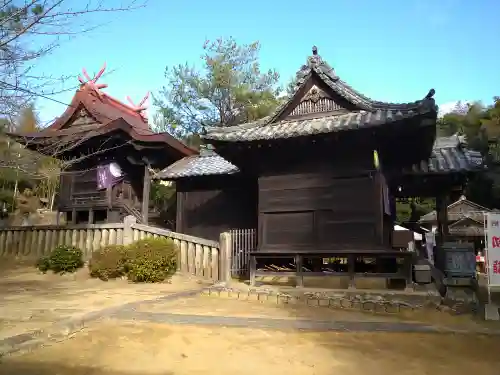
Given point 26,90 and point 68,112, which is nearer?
point 26,90

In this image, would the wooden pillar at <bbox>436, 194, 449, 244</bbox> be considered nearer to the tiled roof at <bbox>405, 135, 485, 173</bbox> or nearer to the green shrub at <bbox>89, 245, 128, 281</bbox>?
the tiled roof at <bbox>405, 135, 485, 173</bbox>

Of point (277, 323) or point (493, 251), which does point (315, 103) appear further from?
point (277, 323)

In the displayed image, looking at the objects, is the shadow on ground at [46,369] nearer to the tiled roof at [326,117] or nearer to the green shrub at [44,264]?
the tiled roof at [326,117]

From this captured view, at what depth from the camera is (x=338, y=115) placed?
11438 mm

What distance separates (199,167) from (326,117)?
6450 millimetres

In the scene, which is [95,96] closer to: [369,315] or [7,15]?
[7,15]

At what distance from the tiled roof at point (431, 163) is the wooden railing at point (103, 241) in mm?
3087

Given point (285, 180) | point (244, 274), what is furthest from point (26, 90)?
point (244, 274)

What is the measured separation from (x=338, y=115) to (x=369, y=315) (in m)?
6.03

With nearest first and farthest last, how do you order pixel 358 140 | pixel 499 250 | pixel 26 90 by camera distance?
pixel 26 90 → pixel 499 250 → pixel 358 140

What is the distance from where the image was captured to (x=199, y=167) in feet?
53.2

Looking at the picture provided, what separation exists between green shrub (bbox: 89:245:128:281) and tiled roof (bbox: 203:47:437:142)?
4600mm

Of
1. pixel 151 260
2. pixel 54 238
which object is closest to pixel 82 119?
pixel 54 238

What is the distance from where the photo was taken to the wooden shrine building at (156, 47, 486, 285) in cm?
978
